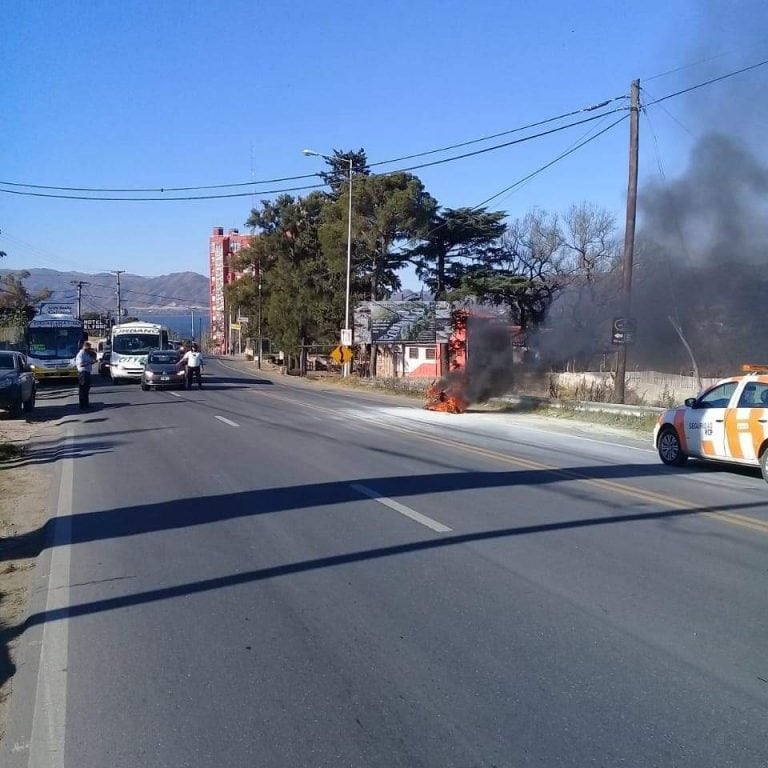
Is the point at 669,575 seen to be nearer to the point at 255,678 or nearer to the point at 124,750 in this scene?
the point at 255,678

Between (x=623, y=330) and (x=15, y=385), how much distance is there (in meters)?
15.1

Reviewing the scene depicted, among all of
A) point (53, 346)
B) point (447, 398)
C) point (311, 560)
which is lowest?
point (311, 560)

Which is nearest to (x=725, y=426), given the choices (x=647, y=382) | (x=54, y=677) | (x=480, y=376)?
(x=54, y=677)

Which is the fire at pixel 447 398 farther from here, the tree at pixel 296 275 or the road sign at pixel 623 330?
the tree at pixel 296 275

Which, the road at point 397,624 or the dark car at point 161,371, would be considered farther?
the dark car at point 161,371

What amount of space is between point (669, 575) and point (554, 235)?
4236 centimetres

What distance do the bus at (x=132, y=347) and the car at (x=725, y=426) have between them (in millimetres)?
23911

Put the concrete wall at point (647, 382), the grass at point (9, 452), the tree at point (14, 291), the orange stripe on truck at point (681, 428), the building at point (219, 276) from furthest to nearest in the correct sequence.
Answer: the building at point (219, 276) < the tree at point (14, 291) < the concrete wall at point (647, 382) < the grass at point (9, 452) < the orange stripe on truck at point (681, 428)

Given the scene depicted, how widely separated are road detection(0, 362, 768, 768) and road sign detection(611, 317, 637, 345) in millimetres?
10747

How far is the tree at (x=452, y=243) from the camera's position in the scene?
45406mm

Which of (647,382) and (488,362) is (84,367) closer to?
(488,362)

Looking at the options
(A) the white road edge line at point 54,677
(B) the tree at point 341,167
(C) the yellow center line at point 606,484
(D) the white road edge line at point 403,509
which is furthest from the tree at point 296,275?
(A) the white road edge line at point 54,677

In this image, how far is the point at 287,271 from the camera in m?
53.1

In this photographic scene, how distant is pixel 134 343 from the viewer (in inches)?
1369
